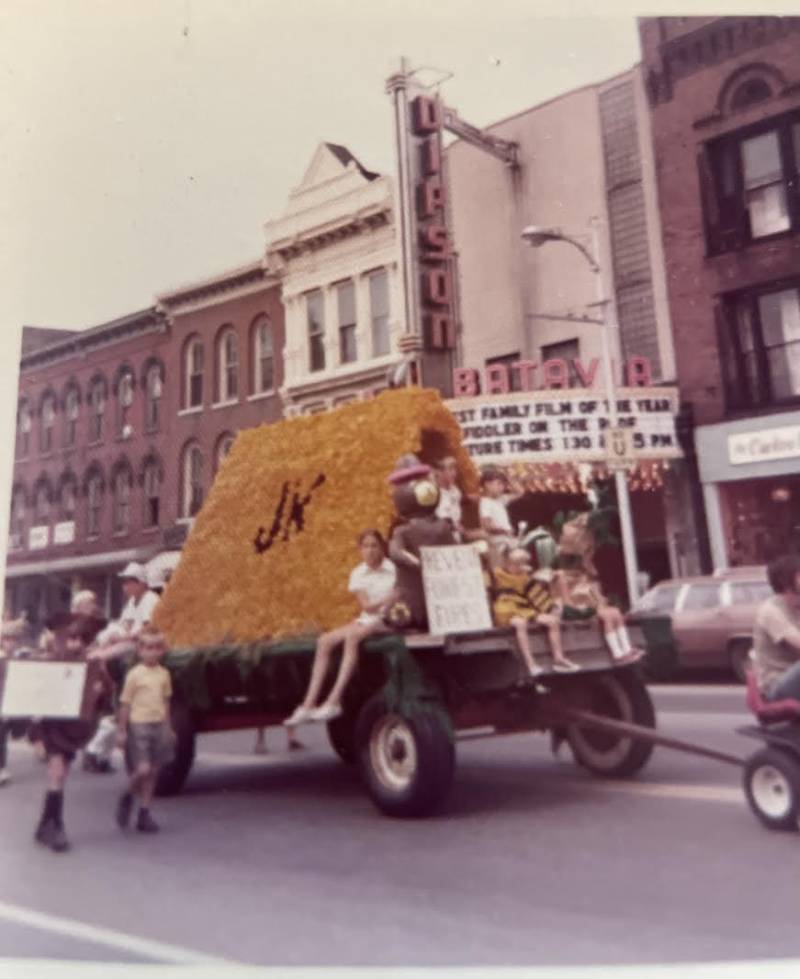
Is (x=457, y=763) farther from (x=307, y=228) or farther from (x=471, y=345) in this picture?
(x=307, y=228)

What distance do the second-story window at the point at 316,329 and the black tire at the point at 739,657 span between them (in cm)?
324

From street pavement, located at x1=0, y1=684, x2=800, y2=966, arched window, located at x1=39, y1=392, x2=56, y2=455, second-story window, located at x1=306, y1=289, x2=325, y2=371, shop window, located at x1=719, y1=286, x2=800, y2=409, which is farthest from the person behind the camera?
shop window, located at x1=719, y1=286, x2=800, y2=409

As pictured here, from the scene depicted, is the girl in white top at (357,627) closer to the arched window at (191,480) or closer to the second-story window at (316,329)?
the arched window at (191,480)

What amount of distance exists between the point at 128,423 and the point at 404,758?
2821 mm

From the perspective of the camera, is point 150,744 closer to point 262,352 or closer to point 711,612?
point 262,352

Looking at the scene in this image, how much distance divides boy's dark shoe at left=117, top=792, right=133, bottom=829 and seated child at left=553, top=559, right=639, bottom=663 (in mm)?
2383

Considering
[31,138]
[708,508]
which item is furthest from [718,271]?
[31,138]

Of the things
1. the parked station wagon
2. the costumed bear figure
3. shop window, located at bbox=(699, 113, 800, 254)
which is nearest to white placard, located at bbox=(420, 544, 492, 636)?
the costumed bear figure

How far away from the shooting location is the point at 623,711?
195 inches

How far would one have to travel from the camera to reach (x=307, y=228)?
6.14 m

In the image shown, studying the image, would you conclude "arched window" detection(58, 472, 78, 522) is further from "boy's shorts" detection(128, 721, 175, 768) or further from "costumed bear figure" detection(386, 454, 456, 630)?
"costumed bear figure" detection(386, 454, 456, 630)

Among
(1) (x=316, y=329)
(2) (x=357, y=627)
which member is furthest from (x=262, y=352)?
(2) (x=357, y=627)

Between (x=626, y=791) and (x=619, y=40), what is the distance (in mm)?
4434

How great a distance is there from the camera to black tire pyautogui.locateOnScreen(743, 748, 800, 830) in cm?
395
